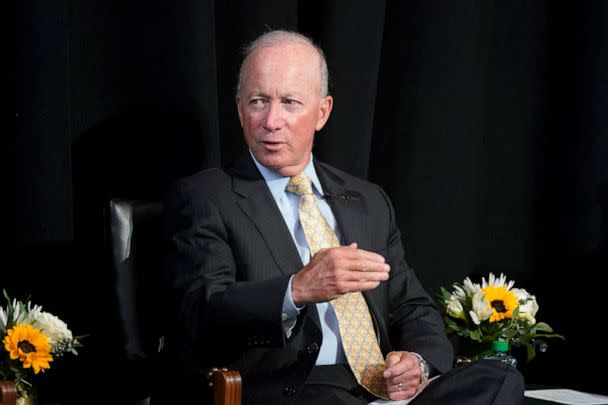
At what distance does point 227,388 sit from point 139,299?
1.69 feet

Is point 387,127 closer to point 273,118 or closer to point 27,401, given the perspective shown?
point 273,118

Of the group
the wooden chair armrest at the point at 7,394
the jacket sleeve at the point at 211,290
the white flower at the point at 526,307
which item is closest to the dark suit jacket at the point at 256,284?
the jacket sleeve at the point at 211,290

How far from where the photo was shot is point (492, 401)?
2473 mm

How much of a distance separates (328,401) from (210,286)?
1.27 feet

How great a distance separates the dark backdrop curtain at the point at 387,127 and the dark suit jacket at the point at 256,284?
0.30 metres

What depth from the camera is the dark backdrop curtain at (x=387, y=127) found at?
9.79 feet

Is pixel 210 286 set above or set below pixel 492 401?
above

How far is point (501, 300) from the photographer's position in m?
3.00

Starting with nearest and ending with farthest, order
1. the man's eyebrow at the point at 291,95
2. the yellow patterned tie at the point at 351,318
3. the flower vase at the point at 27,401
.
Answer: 1. the flower vase at the point at 27,401
2. the yellow patterned tie at the point at 351,318
3. the man's eyebrow at the point at 291,95

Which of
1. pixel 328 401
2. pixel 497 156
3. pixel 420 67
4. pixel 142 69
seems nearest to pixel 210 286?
pixel 328 401

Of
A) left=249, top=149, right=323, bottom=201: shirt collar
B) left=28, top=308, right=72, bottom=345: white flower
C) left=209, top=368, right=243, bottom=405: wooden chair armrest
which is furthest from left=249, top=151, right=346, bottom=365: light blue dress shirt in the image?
left=28, top=308, right=72, bottom=345: white flower

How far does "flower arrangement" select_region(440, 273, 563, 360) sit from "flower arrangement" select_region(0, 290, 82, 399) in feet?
3.51

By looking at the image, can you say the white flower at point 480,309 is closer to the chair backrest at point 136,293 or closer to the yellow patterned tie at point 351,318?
the yellow patterned tie at point 351,318

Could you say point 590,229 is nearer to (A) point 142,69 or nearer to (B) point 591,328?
(B) point 591,328
